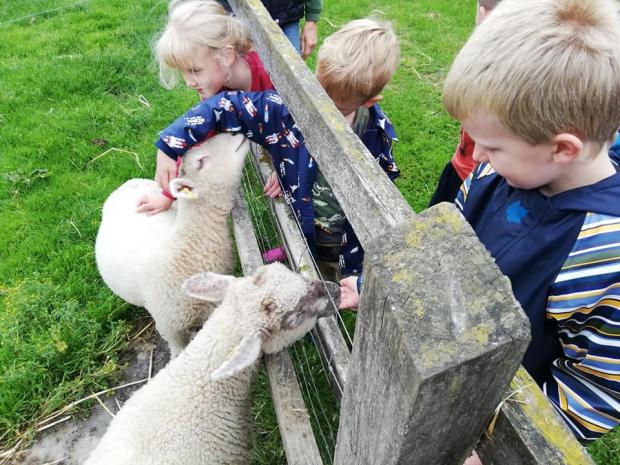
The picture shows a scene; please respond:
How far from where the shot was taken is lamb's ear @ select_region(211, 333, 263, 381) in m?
1.88

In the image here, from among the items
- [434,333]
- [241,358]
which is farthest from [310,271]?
[434,333]

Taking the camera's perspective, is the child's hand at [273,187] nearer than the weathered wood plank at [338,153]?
Answer: No

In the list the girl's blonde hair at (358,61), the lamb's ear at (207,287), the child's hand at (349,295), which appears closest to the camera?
the child's hand at (349,295)

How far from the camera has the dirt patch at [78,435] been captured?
8.90ft

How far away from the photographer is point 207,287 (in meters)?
2.40

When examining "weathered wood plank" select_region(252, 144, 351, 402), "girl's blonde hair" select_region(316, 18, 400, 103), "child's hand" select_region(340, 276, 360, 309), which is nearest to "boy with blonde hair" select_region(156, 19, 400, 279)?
"girl's blonde hair" select_region(316, 18, 400, 103)

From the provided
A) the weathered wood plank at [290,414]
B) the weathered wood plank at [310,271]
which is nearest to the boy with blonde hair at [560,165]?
the weathered wood plank at [310,271]

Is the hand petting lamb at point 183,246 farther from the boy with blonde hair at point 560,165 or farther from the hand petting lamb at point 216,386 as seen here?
the boy with blonde hair at point 560,165

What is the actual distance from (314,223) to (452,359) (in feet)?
7.45

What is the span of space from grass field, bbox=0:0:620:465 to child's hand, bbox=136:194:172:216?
0.73m

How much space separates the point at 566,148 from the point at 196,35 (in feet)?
7.90

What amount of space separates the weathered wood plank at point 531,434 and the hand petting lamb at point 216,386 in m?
1.26

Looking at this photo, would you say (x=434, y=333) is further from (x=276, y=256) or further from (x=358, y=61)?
(x=276, y=256)

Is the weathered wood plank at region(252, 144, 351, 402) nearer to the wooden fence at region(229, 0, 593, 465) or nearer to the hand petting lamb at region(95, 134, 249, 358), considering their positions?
the hand petting lamb at region(95, 134, 249, 358)
